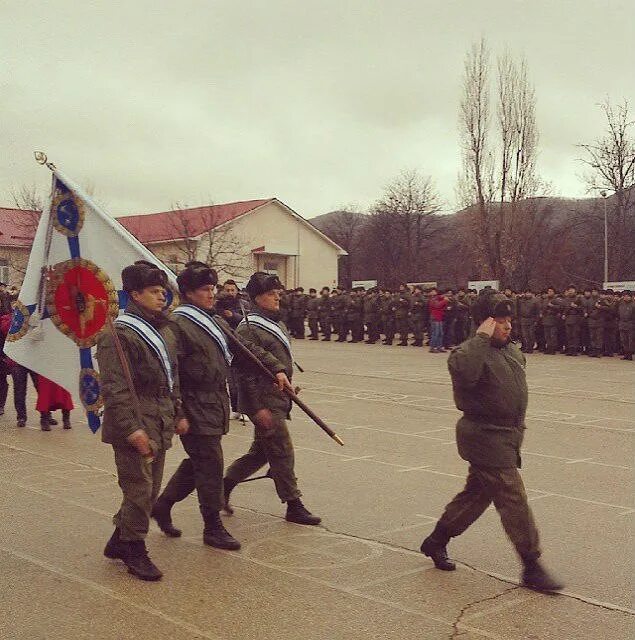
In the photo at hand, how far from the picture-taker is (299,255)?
56.9 m

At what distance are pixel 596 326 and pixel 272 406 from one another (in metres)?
18.7

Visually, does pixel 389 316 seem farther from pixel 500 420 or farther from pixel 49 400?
pixel 500 420

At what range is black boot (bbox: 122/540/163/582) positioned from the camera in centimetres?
533

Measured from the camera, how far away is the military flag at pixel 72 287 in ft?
23.6

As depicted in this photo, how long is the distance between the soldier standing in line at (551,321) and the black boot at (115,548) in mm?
20203

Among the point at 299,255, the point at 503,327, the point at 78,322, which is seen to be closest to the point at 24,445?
the point at 78,322

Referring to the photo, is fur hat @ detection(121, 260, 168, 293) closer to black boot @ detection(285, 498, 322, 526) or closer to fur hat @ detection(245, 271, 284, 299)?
fur hat @ detection(245, 271, 284, 299)

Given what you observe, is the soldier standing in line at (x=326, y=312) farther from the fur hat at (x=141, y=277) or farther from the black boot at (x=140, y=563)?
the black boot at (x=140, y=563)

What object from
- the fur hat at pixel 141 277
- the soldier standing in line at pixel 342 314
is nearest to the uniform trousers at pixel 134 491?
the fur hat at pixel 141 277

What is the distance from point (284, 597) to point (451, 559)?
132 cm

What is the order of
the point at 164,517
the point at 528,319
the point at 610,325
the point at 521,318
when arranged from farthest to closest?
the point at 521,318
the point at 528,319
the point at 610,325
the point at 164,517

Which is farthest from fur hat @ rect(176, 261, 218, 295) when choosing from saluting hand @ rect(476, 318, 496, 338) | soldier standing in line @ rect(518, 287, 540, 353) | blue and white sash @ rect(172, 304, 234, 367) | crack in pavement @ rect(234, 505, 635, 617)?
soldier standing in line @ rect(518, 287, 540, 353)

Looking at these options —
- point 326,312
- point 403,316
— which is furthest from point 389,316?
point 326,312

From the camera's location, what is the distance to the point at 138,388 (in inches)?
213
